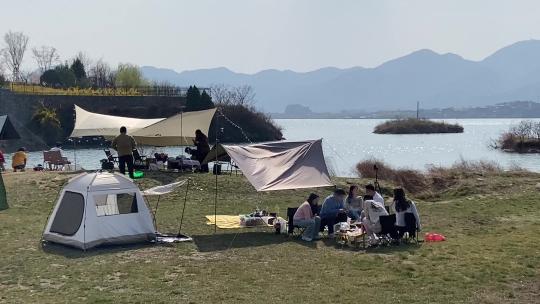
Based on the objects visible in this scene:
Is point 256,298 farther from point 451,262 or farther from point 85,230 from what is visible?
point 85,230

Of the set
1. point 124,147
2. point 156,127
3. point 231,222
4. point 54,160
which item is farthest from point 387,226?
point 54,160

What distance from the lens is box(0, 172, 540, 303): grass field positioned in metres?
9.00

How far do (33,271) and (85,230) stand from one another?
6.67 feet

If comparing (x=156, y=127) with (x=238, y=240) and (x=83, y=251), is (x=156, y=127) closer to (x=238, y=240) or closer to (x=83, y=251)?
(x=238, y=240)

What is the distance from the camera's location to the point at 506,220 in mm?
15875

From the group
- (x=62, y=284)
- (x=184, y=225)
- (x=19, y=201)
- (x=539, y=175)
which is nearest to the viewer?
(x=62, y=284)

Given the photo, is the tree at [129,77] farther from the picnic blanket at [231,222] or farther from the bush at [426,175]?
the picnic blanket at [231,222]

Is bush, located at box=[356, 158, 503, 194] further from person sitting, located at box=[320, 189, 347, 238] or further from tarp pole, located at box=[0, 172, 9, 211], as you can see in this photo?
tarp pole, located at box=[0, 172, 9, 211]

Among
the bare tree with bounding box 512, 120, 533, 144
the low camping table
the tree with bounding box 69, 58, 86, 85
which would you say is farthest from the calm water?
the tree with bounding box 69, 58, 86, 85

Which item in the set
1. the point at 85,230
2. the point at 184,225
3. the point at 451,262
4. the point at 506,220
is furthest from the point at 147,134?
the point at 451,262

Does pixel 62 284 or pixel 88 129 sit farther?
pixel 88 129

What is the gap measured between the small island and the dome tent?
299ft

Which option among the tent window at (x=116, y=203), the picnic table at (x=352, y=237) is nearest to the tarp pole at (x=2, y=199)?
the tent window at (x=116, y=203)

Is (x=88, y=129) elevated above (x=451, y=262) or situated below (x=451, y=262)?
above
